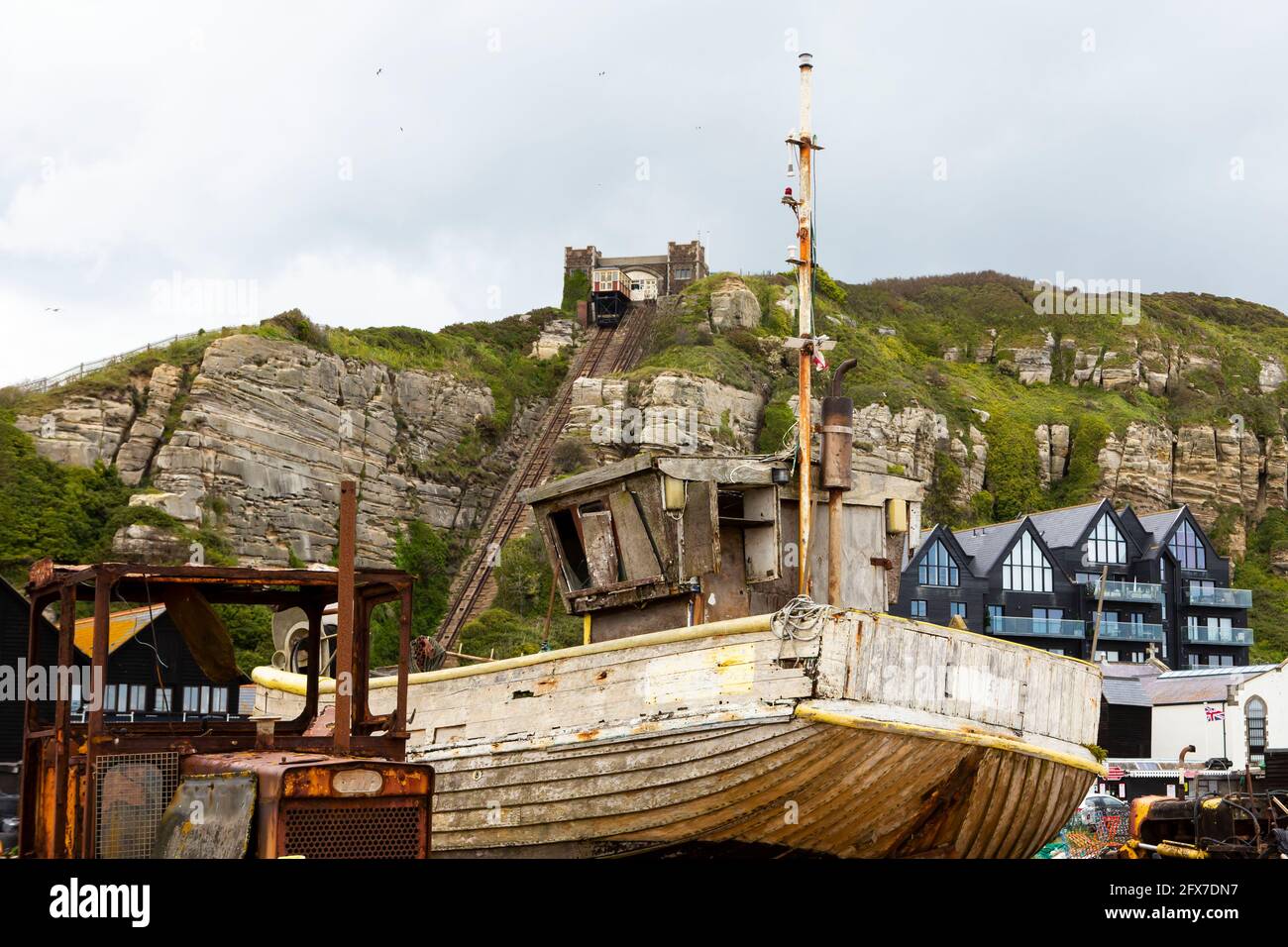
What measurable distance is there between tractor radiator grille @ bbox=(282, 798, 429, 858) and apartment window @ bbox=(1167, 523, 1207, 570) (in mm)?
71970

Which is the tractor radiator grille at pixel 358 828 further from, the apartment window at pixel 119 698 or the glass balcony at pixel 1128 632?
the glass balcony at pixel 1128 632

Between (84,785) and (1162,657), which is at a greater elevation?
(84,785)

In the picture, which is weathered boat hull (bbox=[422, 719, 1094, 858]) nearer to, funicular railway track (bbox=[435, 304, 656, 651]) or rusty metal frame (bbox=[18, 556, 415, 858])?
rusty metal frame (bbox=[18, 556, 415, 858])

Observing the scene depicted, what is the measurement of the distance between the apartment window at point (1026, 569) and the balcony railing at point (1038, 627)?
65.6 inches

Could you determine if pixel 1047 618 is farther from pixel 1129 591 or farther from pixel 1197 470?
pixel 1197 470

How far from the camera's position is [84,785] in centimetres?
1052

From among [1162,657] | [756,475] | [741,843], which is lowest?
[1162,657]

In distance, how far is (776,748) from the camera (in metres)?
14.2

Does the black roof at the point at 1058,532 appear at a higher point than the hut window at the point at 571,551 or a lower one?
lower

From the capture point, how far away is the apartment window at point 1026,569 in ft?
228

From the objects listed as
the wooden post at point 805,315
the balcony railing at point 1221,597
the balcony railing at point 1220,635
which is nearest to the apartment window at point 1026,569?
the balcony railing at point 1221,597
